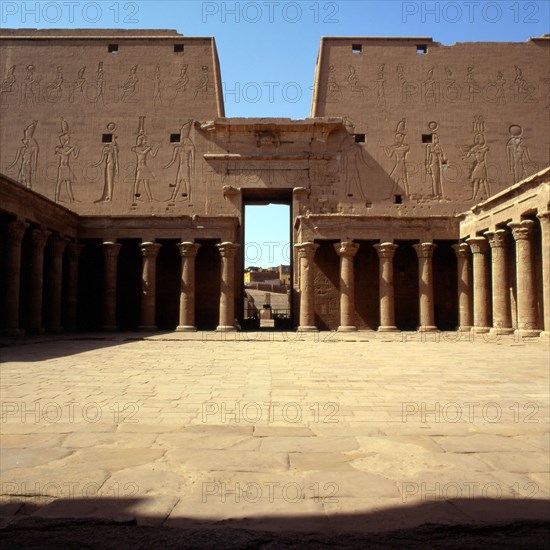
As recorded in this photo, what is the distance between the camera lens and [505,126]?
24578 millimetres

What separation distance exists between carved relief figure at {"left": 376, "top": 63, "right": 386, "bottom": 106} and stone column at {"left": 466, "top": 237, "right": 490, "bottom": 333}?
9.46m

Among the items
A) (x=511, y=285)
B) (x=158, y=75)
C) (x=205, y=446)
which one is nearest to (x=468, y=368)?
(x=205, y=446)

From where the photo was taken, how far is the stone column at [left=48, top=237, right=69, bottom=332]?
1873 centimetres

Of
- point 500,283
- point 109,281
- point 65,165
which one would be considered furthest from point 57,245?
point 500,283

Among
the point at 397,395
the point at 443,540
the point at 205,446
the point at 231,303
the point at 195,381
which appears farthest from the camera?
the point at 231,303

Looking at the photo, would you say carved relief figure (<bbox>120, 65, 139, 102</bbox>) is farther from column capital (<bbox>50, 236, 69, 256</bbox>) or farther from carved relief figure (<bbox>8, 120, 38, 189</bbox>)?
column capital (<bbox>50, 236, 69, 256</bbox>)

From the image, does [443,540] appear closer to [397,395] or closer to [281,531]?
[281,531]

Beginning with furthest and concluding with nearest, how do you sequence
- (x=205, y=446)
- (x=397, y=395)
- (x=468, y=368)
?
(x=468, y=368)
(x=397, y=395)
(x=205, y=446)

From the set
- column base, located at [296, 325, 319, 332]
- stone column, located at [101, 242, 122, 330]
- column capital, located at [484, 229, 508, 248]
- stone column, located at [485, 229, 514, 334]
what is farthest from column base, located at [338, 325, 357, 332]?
stone column, located at [101, 242, 122, 330]

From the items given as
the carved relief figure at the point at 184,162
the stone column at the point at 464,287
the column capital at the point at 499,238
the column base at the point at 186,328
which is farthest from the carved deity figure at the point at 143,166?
the column capital at the point at 499,238

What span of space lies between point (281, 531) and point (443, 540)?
79 cm

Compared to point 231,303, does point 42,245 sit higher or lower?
higher

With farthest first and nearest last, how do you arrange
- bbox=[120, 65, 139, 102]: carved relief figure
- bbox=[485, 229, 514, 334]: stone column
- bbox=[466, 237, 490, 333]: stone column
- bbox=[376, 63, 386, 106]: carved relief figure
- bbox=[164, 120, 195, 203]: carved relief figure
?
1. bbox=[120, 65, 139, 102]: carved relief figure
2. bbox=[376, 63, 386, 106]: carved relief figure
3. bbox=[164, 120, 195, 203]: carved relief figure
4. bbox=[466, 237, 490, 333]: stone column
5. bbox=[485, 229, 514, 334]: stone column

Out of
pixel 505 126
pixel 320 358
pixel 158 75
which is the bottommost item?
pixel 320 358
